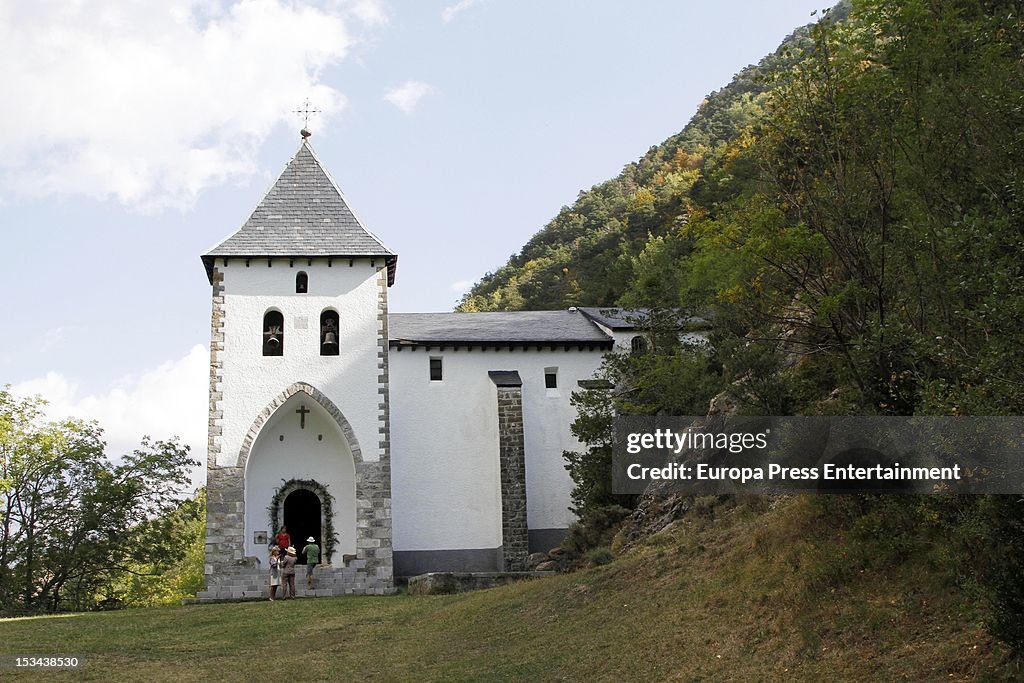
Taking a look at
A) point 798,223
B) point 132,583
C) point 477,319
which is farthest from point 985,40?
point 132,583

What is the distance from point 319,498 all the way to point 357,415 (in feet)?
8.44

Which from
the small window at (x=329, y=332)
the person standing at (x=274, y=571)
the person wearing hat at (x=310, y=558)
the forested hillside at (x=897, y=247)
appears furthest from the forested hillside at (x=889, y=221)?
the small window at (x=329, y=332)

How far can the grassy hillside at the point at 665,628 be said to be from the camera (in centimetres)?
1017

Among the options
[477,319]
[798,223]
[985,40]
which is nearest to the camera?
[985,40]

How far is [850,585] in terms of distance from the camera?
458 inches

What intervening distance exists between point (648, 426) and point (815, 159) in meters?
9.22

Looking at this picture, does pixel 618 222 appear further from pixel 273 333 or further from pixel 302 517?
pixel 302 517

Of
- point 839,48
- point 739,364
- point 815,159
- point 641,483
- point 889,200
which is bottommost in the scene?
point 641,483

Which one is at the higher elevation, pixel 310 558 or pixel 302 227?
pixel 302 227

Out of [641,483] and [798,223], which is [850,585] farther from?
[641,483]

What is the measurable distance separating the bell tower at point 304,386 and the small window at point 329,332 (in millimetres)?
32

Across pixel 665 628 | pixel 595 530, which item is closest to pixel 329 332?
pixel 595 530

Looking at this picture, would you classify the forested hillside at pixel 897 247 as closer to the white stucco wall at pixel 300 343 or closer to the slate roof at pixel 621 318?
the white stucco wall at pixel 300 343

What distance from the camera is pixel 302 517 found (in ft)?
89.4
